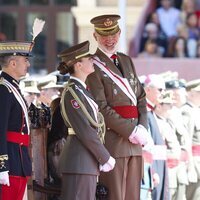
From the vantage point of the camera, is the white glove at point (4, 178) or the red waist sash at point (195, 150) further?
the red waist sash at point (195, 150)

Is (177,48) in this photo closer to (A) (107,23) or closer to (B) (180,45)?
(B) (180,45)

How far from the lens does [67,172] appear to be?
744 centimetres

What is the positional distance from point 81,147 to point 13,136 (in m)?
0.52

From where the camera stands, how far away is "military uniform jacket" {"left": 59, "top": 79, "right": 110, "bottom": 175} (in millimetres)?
7395

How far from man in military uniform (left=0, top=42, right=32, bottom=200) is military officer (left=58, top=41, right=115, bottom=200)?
1.01 ft

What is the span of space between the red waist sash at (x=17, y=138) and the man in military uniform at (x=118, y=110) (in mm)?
744

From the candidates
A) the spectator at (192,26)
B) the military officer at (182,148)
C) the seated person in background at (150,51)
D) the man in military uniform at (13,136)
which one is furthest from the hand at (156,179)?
the spectator at (192,26)

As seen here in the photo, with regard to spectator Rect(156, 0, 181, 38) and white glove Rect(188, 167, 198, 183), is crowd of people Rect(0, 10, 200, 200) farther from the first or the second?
spectator Rect(156, 0, 181, 38)

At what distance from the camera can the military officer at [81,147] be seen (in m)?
A: 7.40

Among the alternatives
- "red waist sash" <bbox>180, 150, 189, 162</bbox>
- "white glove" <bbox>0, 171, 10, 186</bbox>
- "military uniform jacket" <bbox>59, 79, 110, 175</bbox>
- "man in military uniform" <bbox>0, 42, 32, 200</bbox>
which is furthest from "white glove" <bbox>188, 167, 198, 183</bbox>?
"white glove" <bbox>0, 171, 10, 186</bbox>

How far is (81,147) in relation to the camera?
7.45 metres

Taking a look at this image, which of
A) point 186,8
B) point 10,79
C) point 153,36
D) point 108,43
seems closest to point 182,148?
point 108,43

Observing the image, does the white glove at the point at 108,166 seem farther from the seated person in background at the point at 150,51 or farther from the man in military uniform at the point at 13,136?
the seated person in background at the point at 150,51

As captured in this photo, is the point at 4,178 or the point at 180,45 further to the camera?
the point at 180,45
